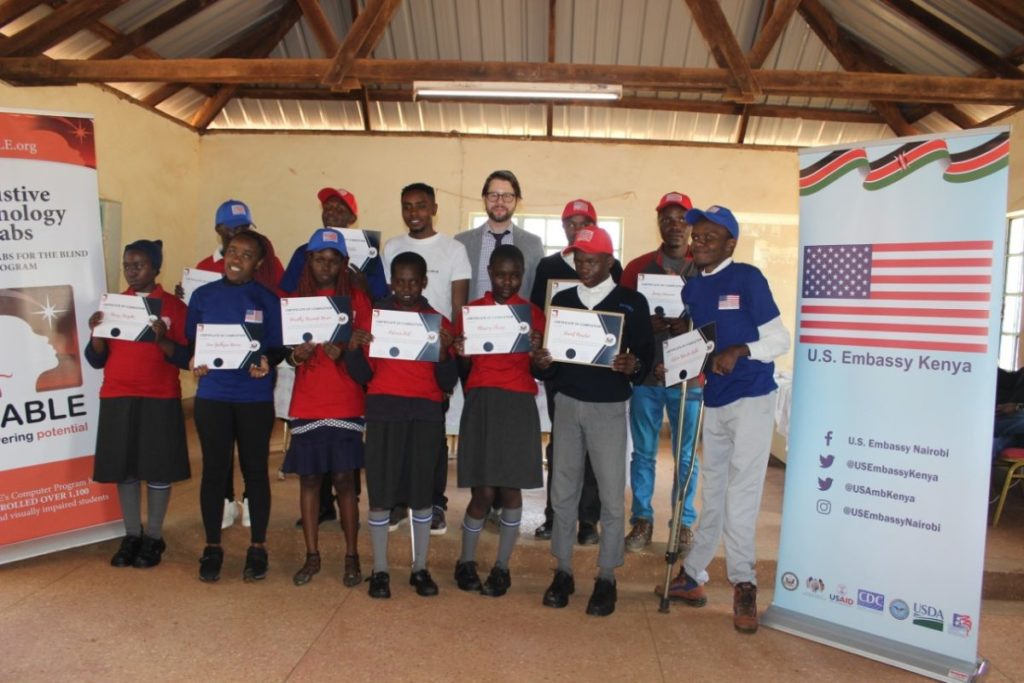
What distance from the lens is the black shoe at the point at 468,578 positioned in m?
3.54

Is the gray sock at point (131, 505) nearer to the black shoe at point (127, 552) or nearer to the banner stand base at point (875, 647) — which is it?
the black shoe at point (127, 552)

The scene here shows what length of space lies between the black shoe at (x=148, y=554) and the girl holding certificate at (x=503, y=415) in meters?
1.74

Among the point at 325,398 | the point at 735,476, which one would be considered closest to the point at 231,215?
the point at 325,398

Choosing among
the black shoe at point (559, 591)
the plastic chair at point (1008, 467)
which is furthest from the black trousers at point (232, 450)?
the plastic chair at point (1008, 467)

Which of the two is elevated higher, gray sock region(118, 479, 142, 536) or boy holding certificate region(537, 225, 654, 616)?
boy holding certificate region(537, 225, 654, 616)

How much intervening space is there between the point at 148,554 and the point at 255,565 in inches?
24.8

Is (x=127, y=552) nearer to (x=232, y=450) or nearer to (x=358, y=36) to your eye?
(x=232, y=450)

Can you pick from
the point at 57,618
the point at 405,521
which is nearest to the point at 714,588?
the point at 405,521

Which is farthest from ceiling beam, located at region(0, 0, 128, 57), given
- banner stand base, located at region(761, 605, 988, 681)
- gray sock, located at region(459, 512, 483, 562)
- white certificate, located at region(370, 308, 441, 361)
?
banner stand base, located at region(761, 605, 988, 681)

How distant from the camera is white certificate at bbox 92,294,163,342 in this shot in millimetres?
3521

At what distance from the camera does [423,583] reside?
349cm

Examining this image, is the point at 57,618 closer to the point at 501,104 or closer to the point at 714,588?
the point at 714,588

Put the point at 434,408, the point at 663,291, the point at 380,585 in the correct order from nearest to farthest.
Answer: the point at 434,408
the point at 380,585
the point at 663,291

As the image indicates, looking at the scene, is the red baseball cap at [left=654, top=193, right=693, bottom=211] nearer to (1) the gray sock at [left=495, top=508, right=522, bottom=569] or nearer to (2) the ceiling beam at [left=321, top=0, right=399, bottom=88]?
(1) the gray sock at [left=495, top=508, right=522, bottom=569]
